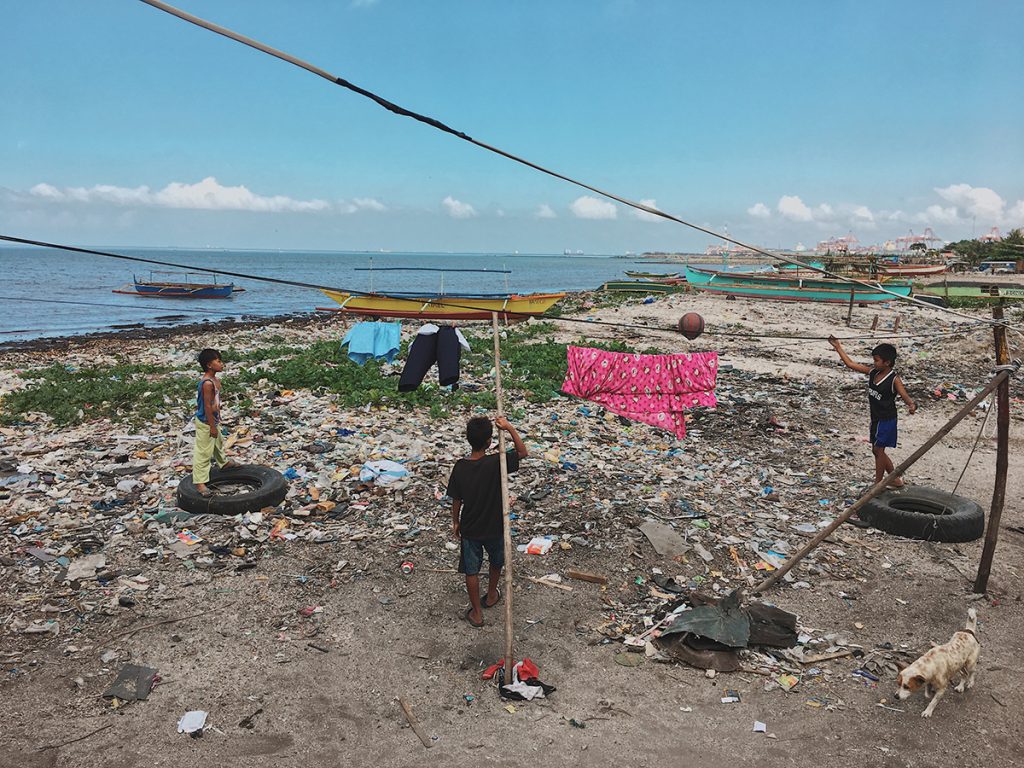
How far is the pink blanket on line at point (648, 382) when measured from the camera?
8.25 m

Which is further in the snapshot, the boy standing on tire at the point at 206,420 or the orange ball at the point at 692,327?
the orange ball at the point at 692,327

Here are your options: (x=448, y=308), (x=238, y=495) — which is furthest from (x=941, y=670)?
(x=448, y=308)

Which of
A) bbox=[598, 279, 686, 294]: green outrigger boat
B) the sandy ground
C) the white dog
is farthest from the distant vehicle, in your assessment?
the white dog

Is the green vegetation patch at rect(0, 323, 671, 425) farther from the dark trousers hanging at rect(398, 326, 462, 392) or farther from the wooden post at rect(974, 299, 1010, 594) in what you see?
the wooden post at rect(974, 299, 1010, 594)

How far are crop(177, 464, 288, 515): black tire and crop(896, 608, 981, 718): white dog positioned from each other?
6126 millimetres

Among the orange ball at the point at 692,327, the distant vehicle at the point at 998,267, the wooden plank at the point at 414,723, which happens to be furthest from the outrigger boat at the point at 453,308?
the distant vehicle at the point at 998,267

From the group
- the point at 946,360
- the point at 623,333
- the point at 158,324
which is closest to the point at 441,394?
the point at 623,333

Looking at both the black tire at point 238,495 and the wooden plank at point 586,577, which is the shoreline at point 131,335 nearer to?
the black tire at point 238,495

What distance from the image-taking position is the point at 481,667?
16.3ft

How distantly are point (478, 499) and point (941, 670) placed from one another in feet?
11.1

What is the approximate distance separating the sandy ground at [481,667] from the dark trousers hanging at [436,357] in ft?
5.36

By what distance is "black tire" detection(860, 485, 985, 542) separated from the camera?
271 inches

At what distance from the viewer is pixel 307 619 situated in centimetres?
555

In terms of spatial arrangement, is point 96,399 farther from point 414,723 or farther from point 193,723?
point 414,723
